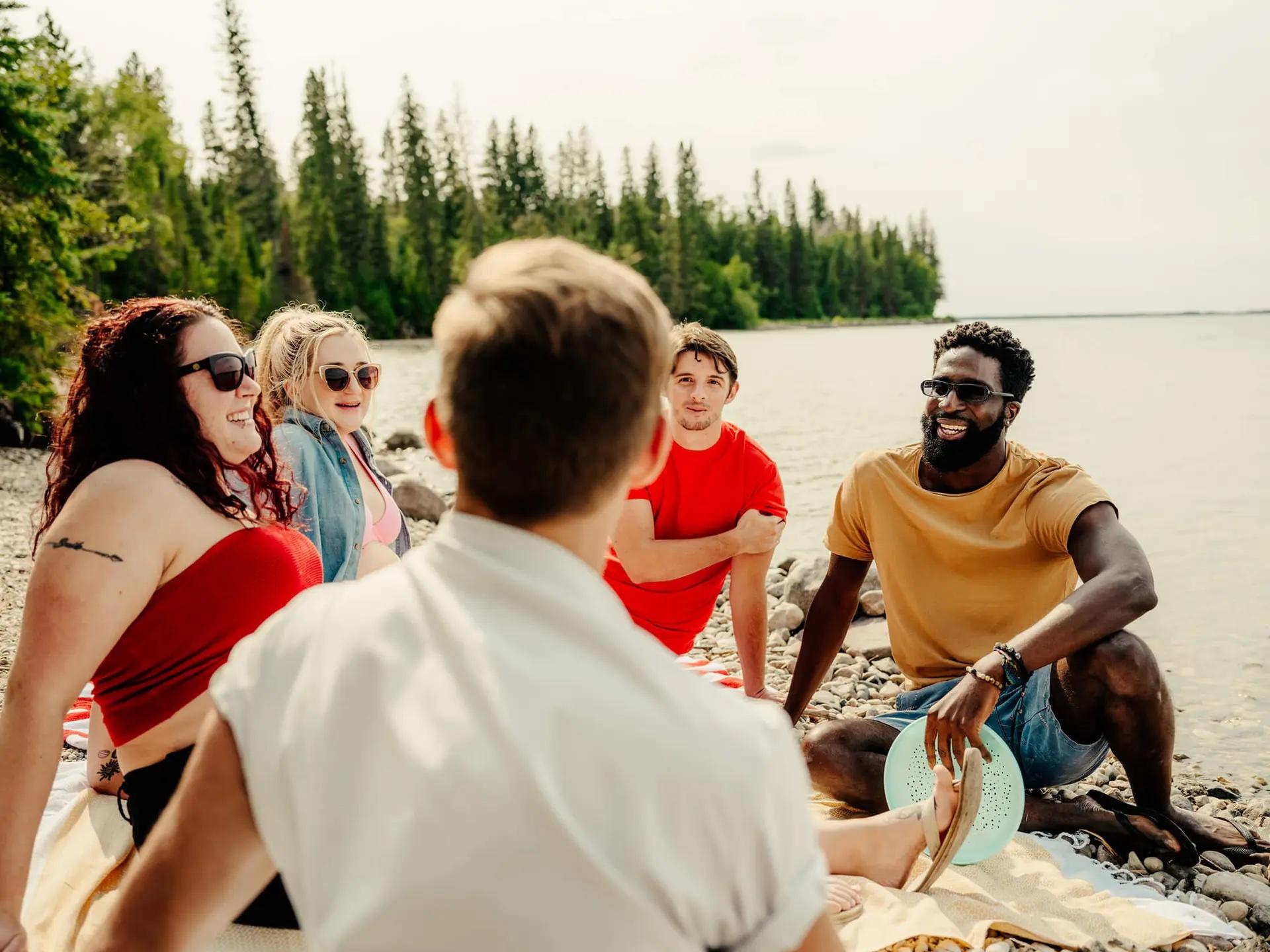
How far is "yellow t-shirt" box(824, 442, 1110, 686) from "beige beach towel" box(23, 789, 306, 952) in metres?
2.44

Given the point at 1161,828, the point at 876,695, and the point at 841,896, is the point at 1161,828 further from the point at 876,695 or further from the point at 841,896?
the point at 876,695

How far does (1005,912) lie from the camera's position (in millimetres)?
2967

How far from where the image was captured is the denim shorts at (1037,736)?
3439 mm

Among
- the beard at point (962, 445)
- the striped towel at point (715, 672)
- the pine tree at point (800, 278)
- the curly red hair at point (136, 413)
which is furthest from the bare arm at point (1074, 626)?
the pine tree at point (800, 278)

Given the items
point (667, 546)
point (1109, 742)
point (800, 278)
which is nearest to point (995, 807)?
point (1109, 742)

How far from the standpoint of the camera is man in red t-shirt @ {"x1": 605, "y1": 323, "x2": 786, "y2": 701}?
4.28m

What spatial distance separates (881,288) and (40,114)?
105 metres

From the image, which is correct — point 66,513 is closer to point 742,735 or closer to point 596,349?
point 596,349

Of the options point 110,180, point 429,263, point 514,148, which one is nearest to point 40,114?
point 110,180

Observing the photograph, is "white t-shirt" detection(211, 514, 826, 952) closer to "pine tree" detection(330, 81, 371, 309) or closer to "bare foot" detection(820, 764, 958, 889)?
"bare foot" detection(820, 764, 958, 889)

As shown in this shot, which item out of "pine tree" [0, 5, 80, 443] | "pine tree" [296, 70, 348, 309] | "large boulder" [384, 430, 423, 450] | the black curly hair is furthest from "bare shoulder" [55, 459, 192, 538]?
"pine tree" [296, 70, 348, 309]

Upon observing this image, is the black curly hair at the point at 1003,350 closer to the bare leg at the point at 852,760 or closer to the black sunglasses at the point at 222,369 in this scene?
the bare leg at the point at 852,760

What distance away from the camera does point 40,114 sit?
11.8m

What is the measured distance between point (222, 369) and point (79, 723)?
224 cm
